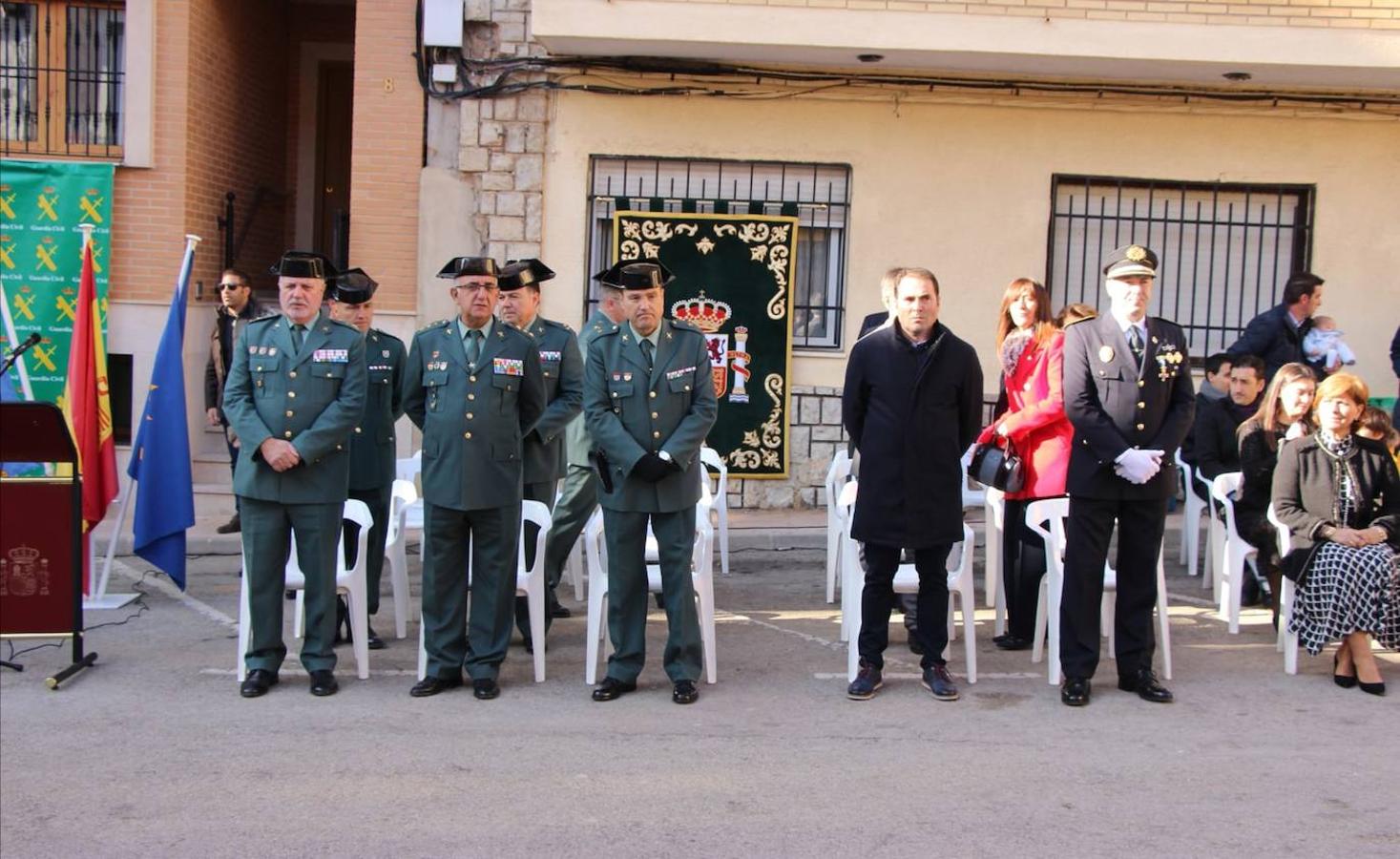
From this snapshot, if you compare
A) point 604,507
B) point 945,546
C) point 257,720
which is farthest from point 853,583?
point 257,720

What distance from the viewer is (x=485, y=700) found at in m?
6.64

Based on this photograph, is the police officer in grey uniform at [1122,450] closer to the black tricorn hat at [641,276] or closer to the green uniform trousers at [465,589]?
the black tricorn hat at [641,276]

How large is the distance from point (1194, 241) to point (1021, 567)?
18.1 ft

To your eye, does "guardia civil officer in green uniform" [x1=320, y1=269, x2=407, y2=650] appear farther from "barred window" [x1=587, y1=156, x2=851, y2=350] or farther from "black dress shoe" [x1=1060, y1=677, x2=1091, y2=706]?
"barred window" [x1=587, y1=156, x2=851, y2=350]

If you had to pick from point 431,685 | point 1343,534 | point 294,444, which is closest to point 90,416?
point 294,444

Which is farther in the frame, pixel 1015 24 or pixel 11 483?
pixel 1015 24

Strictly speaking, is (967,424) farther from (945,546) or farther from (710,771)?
(710,771)

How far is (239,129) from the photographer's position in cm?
1313

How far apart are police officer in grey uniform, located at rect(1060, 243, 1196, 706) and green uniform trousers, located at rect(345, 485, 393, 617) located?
349 centimetres

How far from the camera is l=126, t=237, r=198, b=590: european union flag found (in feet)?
27.5

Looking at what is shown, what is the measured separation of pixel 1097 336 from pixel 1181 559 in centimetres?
399

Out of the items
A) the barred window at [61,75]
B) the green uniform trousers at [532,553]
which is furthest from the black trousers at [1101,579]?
the barred window at [61,75]

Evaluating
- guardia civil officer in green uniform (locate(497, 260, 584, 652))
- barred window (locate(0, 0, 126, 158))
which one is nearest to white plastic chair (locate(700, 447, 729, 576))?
guardia civil officer in green uniform (locate(497, 260, 584, 652))

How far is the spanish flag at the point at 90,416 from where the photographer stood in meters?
8.32
